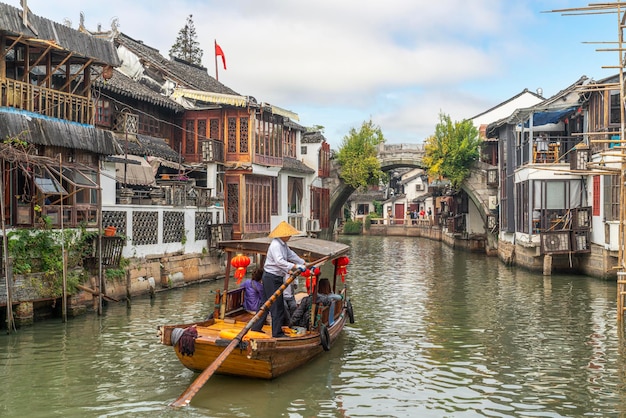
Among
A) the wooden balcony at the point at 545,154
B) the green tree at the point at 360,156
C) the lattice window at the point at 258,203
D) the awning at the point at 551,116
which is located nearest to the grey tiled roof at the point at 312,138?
the green tree at the point at 360,156

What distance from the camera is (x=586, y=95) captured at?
23.8m

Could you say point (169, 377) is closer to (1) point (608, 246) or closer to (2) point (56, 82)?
(2) point (56, 82)

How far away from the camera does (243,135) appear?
26.6 metres

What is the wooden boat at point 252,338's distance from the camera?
9.55 meters

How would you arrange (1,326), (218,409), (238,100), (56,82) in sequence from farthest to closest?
(238,100) < (56,82) < (1,326) < (218,409)

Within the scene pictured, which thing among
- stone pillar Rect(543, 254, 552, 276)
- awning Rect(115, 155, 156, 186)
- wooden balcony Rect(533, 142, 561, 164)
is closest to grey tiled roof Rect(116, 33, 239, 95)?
awning Rect(115, 155, 156, 186)

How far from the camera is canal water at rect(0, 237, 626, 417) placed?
29.6 feet

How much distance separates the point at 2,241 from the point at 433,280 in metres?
14.9

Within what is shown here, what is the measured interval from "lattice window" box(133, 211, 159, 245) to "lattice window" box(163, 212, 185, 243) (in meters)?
0.53

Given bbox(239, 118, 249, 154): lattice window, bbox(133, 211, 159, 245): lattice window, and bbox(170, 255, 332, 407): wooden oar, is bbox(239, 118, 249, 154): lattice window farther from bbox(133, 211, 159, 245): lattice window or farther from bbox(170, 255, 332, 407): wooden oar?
bbox(170, 255, 332, 407): wooden oar

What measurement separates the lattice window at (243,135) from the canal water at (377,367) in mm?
9213

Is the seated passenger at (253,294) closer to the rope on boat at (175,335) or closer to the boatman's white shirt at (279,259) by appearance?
the boatman's white shirt at (279,259)

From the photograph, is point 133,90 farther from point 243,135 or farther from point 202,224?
point 202,224

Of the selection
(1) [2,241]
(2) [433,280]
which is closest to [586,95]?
(2) [433,280]
